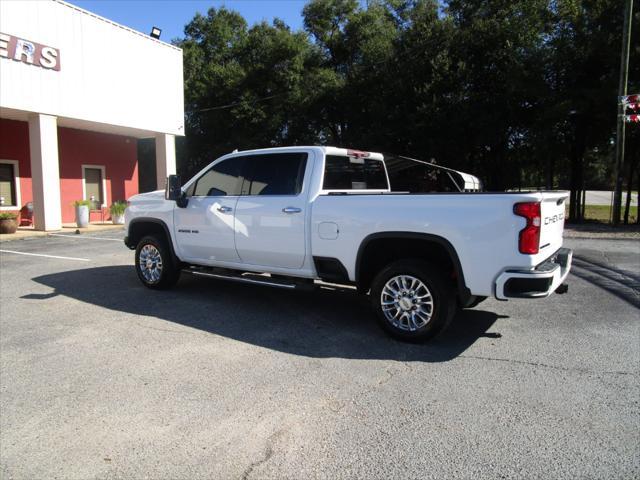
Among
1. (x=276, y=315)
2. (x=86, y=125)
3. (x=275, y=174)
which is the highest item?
(x=86, y=125)

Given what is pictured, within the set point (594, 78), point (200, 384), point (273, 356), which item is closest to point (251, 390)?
point (200, 384)

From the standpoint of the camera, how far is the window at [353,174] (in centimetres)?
589

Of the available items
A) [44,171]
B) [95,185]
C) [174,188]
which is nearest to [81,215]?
[44,171]

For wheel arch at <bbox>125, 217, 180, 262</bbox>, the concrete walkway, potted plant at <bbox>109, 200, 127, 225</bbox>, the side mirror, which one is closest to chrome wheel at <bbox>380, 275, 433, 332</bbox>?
the side mirror

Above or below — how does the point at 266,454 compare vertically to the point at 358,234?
below

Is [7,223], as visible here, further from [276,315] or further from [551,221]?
[551,221]

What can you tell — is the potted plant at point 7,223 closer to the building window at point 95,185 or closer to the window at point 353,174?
the building window at point 95,185

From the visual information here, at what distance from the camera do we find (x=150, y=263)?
7254 millimetres

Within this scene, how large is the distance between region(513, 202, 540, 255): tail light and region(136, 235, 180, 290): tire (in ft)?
15.5

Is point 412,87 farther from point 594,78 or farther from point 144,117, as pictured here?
point 144,117

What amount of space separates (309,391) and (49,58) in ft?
52.8

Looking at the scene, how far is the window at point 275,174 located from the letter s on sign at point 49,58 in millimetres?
12843

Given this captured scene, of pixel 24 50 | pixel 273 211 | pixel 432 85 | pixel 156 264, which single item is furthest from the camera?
pixel 432 85

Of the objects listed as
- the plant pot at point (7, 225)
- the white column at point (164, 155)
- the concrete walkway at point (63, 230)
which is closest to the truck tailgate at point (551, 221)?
the concrete walkway at point (63, 230)
